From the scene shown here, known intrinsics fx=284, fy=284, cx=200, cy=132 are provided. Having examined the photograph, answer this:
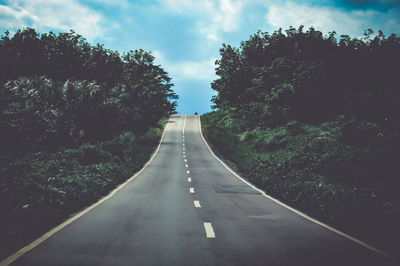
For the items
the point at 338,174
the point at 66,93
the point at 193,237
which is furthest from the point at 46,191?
the point at 66,93

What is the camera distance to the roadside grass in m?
7.42

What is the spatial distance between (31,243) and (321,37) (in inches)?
1370

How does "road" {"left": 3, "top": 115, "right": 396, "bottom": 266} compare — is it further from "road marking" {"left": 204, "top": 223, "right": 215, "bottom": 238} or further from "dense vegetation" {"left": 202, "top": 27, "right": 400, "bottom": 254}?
"dense vegetation" {"left": 202, "top": 27, "right": 400, "bottom": 254}

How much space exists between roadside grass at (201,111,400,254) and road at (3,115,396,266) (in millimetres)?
975

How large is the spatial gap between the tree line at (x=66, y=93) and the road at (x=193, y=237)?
11.9 metres

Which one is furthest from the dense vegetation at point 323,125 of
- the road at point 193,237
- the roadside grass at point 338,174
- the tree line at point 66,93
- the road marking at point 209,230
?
the tree line at point 66,93

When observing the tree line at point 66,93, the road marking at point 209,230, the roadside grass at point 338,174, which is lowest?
the road marking at point 209,230

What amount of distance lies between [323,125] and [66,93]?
2104 centimetres

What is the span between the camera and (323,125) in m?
20.8

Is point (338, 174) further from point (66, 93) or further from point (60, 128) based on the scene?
point (66, 93)

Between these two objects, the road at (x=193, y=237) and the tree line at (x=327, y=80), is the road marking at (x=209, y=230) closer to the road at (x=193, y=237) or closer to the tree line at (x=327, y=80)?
the road at (x=193, y=237)

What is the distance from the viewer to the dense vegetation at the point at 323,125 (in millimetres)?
9211

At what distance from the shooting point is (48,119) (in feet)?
69.1

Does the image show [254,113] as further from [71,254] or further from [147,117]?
[71,254]
